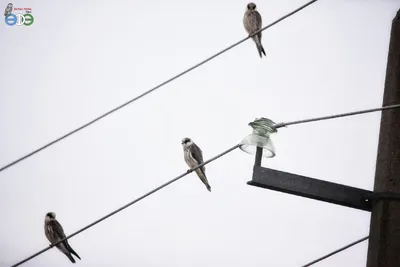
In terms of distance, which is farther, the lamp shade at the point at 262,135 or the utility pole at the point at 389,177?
the lamp shade at the point at 262,135

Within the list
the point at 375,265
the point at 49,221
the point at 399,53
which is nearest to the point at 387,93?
the point at 399,53

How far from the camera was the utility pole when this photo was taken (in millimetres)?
2889

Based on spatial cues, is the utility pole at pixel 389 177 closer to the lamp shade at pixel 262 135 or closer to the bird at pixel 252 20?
the lamp shade at pixel 262 135

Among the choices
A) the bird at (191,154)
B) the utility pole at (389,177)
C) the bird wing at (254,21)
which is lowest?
the utility pole at (389,177)

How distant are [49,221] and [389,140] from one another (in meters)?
7.21

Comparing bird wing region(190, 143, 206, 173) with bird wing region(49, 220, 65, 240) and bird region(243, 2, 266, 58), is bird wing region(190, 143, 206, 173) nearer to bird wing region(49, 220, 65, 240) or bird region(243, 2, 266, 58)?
bird wing region(49, 220, 65, 240)

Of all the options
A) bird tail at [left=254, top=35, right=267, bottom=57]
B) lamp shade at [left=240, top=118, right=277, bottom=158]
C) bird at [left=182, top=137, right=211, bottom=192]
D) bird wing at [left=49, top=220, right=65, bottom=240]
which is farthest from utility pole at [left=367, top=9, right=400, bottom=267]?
bird wing at [left=49, top=220, right=65, bottom=240]

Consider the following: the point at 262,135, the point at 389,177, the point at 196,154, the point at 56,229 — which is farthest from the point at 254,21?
the point at 389,177

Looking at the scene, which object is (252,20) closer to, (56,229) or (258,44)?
(258,44)

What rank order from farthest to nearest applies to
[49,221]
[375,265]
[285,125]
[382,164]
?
[49,221]
[285,125]
[382,164]
[375,265]

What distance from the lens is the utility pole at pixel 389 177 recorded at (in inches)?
114

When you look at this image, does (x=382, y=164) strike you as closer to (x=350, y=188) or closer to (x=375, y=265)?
(x=350, y=188)

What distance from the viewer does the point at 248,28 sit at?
10.4 m

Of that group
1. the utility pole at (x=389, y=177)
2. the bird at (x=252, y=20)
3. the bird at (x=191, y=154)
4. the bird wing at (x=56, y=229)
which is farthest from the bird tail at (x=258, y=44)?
the utility pole at (x=389, y=177)
